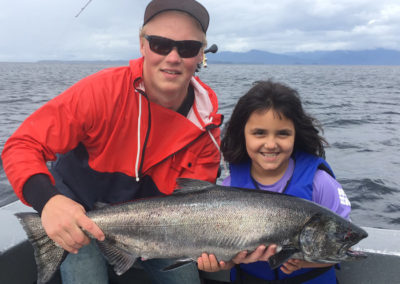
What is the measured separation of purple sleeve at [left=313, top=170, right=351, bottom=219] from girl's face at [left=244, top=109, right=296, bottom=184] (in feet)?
1.24

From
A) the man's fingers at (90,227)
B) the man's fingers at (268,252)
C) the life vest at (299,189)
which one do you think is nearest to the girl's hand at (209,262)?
the man's fingers at (268,252)

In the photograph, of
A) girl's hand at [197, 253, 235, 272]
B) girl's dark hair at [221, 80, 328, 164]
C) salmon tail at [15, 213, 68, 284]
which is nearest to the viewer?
salmon tail at [15, 213, 68, 284]

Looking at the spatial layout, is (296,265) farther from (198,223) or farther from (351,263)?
(198,223)

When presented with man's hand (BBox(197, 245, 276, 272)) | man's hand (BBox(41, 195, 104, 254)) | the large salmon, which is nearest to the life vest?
the large salmon

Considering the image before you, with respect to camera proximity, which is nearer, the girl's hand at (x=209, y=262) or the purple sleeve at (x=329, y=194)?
the girl's hand at (x=209, y=262)

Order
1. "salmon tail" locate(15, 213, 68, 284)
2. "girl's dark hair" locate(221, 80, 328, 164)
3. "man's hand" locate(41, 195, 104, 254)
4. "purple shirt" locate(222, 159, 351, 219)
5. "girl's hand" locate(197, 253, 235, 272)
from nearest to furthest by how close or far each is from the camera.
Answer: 1. "man's hand" locate(41, 195, 104, 254)
2. "salmon tail" locate(15, 213, 68, 284)
3. "girl's hand" locate(197, 253, 235, 272)
4. "purple shirt" locate(222, 159, 351, 219)
5. "girl's dark hair" locate(221, 80, 328, 164)

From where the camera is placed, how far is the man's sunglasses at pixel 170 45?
144 inches

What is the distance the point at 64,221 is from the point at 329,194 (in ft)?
7.70

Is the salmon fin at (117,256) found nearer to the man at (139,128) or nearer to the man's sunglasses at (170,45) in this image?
the man at (139,128)

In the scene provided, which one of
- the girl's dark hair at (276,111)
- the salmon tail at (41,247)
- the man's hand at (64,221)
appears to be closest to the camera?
the man's hand at (64,221)

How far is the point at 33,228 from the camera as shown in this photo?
308 cm

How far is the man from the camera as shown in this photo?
138 inches

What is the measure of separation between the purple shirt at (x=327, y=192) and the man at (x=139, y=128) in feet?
2.60

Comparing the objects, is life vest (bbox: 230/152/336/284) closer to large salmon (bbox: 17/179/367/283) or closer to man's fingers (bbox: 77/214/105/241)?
large salmon (bbox: 17/179/367/283)
